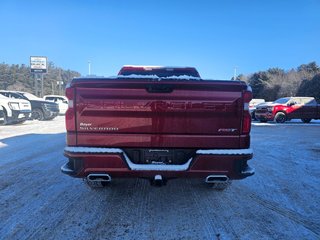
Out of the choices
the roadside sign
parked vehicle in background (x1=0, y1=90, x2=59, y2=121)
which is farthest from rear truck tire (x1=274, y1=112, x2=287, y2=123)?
the roadside sign

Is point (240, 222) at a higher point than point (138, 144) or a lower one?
lower

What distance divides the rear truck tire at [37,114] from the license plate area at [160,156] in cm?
1603

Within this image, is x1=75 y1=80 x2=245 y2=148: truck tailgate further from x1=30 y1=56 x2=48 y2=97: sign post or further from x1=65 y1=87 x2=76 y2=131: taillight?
x1=30 y1=56 x2=48 y2=97: sign post

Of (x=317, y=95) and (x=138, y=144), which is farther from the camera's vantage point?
(x=317, y=95)

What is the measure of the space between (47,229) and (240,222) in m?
2.20

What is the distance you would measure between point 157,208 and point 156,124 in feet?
4.08

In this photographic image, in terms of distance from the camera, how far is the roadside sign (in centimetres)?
3775

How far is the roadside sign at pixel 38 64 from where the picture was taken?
37.8 m

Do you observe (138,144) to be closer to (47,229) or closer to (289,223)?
(47,229)

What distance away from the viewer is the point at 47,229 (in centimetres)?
322

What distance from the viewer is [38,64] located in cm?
3797

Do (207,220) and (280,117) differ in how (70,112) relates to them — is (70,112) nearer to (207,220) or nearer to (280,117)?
(207,220)

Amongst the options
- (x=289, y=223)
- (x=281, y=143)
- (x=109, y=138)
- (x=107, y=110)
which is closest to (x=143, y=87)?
(x=107, y=110)

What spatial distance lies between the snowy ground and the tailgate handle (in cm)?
154
